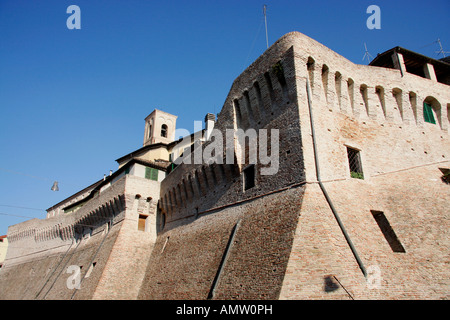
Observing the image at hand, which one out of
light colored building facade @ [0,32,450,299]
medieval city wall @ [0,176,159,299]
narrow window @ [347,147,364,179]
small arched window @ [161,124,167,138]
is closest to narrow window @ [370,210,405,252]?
light colored building facade @ [0,32,450,299]

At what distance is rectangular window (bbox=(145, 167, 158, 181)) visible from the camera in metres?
21.0

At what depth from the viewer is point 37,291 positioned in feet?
76.2

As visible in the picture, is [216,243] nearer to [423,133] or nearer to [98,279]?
[98,279]

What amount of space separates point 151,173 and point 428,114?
54.4 ft

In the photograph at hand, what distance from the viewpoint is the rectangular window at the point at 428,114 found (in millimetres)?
14719

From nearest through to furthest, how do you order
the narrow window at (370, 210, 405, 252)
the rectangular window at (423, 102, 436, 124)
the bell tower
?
the narrow window at (370, 210, 405, 252) < the rectangular window at (423, 102, 436, 124) < the bell tower

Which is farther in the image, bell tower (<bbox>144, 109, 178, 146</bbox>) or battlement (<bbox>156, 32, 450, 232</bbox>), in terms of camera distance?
bell tower (<bbox>144, 109, 178, 146</bbox>)

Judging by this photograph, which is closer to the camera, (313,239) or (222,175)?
(313,239)

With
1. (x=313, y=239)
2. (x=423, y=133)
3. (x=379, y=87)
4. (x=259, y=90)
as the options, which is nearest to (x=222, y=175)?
(x=259, y=90)

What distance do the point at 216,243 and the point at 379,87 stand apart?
9.97 metres

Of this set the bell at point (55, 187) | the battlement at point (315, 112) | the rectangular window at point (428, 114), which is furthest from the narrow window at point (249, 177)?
the bell at point (55, 187)

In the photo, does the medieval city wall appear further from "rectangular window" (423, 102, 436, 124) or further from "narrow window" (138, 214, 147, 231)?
"rectangular window" (423, 102, 436, 124)

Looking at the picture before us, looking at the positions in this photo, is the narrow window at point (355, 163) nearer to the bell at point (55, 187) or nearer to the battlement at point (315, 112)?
the battlement at point (315, 112)

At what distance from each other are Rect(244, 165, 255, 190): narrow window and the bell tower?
26.9 metres
